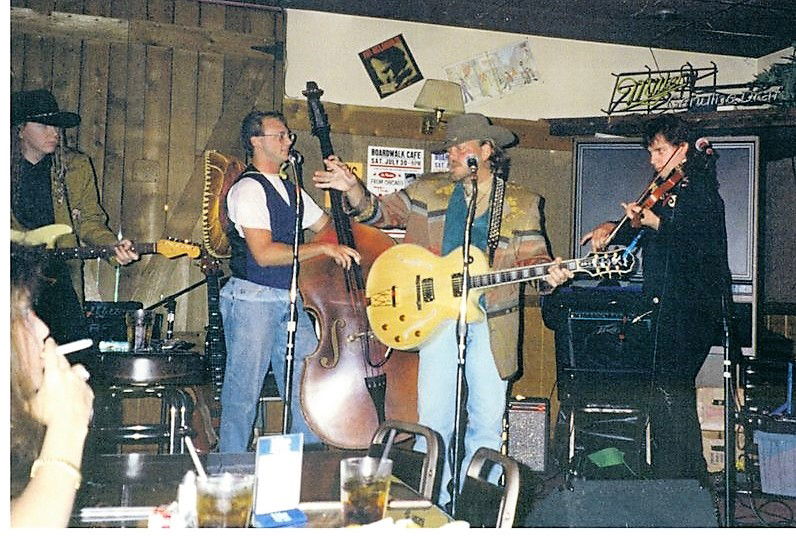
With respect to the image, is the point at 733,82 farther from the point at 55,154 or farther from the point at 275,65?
the point at 55,154

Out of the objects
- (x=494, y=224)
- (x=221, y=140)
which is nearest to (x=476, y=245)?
(x=494, y=224)

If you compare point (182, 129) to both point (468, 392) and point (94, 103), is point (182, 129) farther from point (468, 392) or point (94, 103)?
point (468, 392)

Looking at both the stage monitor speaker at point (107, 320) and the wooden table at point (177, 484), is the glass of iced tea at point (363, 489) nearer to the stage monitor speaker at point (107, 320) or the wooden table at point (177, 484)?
the wooden table at point (177, 484)

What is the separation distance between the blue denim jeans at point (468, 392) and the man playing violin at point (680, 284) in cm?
79

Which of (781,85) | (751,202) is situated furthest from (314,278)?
(781,85)

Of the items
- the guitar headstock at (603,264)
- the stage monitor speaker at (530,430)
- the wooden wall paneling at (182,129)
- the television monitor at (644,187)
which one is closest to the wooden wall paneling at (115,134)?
the wooden wall paneling at (182,129)

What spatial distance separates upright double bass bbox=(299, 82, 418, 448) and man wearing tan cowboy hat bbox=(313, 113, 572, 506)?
0.23 meters

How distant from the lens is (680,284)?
3.68m

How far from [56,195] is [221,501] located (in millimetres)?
2721

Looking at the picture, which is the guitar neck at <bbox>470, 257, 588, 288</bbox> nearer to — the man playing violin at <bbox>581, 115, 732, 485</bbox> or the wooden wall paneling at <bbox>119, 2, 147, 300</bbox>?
the man playing violin at <bbox>581, 115, 732, 485</bbox>

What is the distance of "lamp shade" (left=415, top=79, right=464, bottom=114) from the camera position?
4.17m

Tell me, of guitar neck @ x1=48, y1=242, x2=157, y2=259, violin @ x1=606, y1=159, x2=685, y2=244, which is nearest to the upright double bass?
guitar neck @ x1=48, y1=242, x2=157, y2=259

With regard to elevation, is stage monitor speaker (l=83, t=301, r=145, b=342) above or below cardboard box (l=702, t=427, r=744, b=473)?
above

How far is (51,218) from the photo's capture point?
3.38 metres
